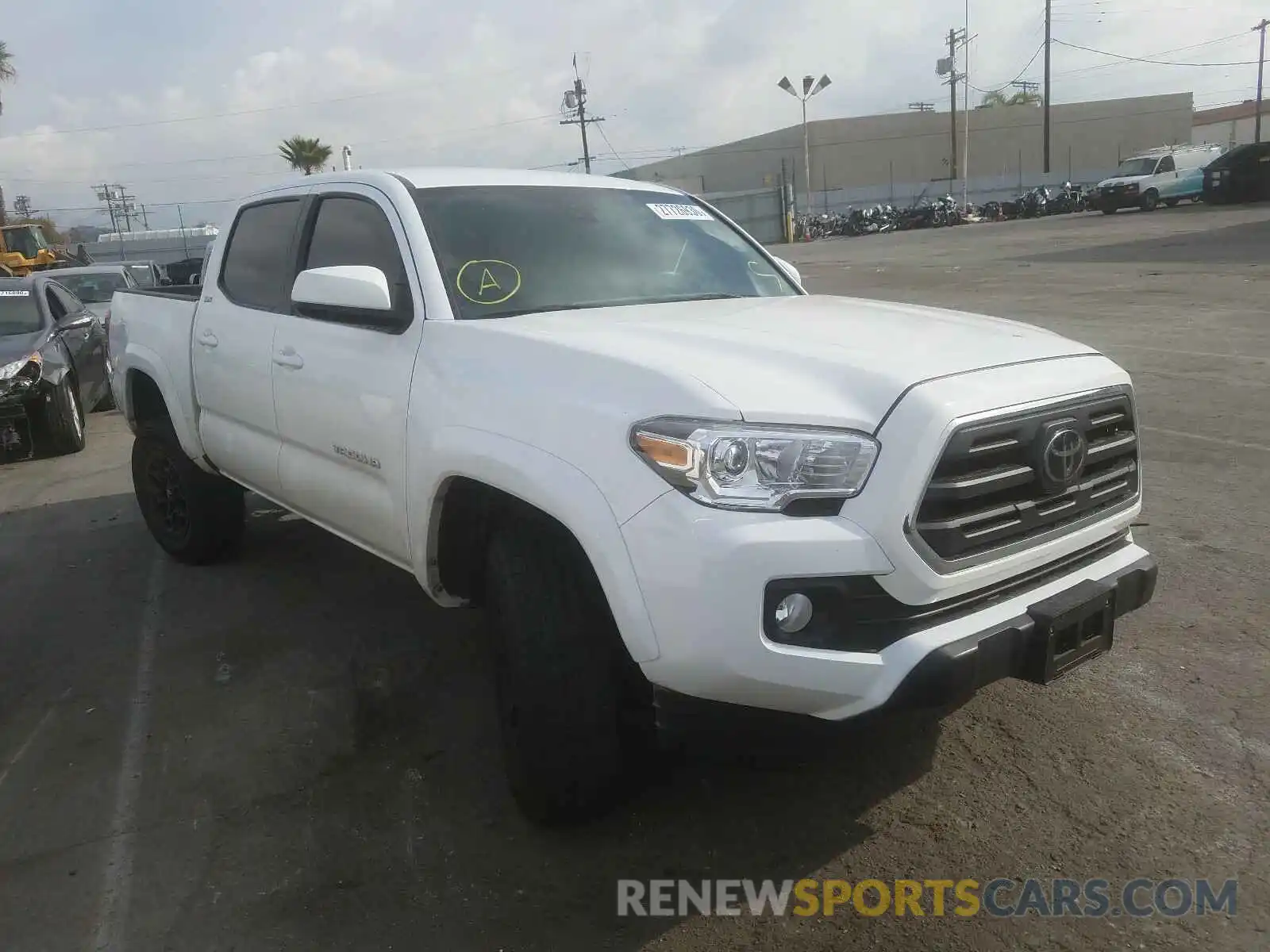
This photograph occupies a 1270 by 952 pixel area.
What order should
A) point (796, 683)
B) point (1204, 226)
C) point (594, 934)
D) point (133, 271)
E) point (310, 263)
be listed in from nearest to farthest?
point (796, 683) → point (594, 934) → point (310, 263) → point (133, 271) → point (1204, 226)

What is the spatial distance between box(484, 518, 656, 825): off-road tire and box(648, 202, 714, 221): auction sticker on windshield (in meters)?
1.76

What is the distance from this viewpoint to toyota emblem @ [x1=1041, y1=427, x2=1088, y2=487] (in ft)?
8.34

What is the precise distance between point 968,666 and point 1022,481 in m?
0.50

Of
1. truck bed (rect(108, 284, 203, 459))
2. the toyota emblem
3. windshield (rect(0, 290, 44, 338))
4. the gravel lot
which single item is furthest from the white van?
the toyota emblem

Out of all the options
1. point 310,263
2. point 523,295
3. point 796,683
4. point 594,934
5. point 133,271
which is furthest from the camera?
point 133,271

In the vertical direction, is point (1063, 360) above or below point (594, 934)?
above

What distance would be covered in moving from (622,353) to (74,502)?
6.10 meters

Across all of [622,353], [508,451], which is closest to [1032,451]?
[622,353]

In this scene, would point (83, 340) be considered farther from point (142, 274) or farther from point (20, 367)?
point (142, 274)

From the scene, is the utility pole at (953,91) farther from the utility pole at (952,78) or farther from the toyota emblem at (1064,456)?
the toyota emblem at (1064,456)

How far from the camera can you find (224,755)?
345 centimetres

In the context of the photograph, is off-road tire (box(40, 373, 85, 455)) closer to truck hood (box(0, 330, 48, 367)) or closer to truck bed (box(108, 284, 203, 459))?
truck hood (box(0, 330, 48, 367))

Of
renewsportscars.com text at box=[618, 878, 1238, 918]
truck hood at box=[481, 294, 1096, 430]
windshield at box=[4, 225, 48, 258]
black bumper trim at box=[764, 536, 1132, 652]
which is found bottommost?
renewsportscars.com text at box=[618, 878, 1238, 918]

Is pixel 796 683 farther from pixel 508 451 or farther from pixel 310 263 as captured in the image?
pixel 310 263
